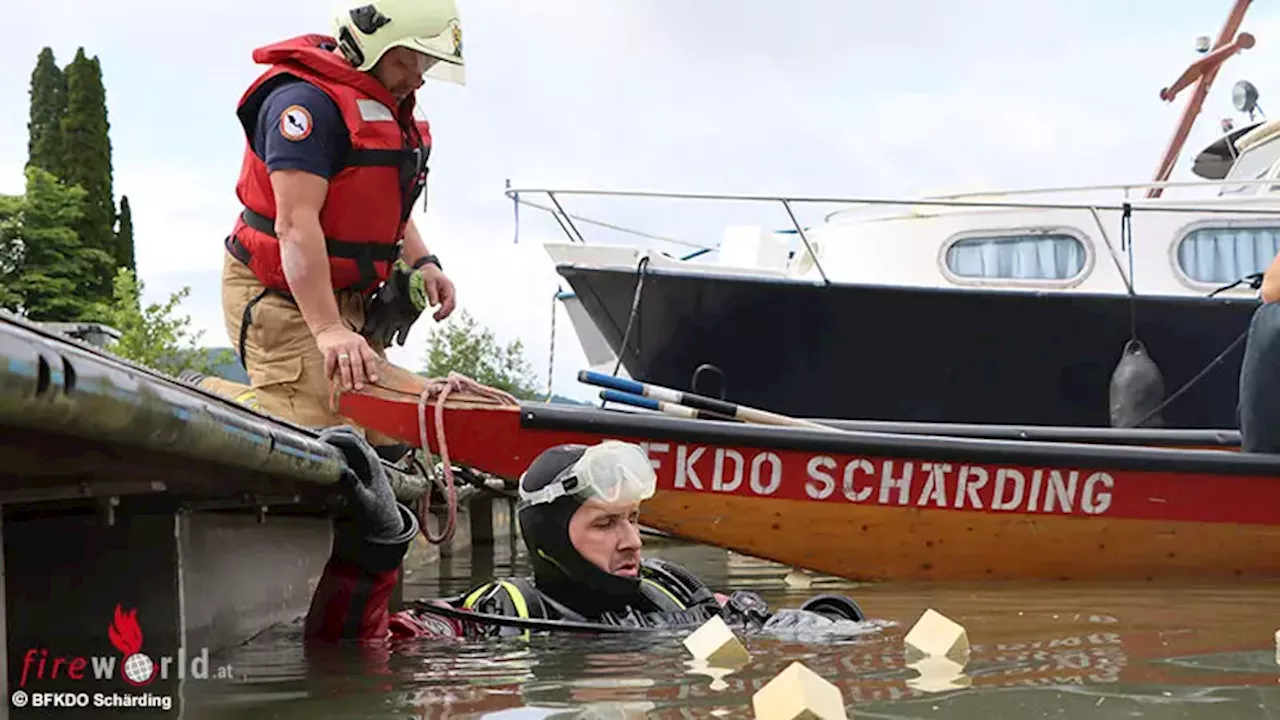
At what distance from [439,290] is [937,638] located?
2307mm

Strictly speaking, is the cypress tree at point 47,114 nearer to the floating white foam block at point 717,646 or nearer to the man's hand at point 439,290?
the man's hand at point 439,290

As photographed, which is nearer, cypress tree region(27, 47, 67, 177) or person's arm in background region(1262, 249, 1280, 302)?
person's arm in background region(1262, 249, 1280, 302)

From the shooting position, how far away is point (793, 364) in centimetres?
1026

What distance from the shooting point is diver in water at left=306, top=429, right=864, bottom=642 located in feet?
12.5

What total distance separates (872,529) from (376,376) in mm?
3132

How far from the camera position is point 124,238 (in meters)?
40.4

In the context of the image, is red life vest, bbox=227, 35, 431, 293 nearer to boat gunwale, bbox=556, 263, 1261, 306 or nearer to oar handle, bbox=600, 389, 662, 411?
oar handle, bbox=600, 389, 662, 411

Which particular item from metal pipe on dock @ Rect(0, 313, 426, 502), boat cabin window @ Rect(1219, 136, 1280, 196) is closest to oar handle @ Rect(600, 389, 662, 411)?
metal pipe on dock @ Rect(0, 313, 426, 502)

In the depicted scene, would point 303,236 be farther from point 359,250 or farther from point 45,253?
point 45,253

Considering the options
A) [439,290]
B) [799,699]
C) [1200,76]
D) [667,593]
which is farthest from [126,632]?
[1200,76]

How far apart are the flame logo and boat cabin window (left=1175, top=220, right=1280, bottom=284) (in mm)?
8591

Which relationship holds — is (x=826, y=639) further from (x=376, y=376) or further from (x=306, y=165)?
(x=306, y=165)

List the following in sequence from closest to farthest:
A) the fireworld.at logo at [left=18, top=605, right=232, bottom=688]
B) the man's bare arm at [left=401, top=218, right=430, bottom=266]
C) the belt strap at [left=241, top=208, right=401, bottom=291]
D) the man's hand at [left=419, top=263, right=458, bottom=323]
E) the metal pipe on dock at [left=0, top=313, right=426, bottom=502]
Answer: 1. the metal pipe on dock at [left=0, top=313, right=426, bottom=502]
2. the fireworld.at logo at [left=18, top=605, right=232, bottom=688]
3. the belt strap at [left=241, top=208, right=401, bottom=291]
4. the man's hand at [left=419, top=263, right=458, bottom=323]
5. the man's bare arm at [left=401, top=218, right=430, bottom=266]

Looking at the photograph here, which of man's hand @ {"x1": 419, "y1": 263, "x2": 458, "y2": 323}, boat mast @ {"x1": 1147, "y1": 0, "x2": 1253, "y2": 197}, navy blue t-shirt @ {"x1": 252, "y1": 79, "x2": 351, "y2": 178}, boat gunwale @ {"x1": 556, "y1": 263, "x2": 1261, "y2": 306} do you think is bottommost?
man's hand @ {"x1": 419, "y1": 263, "x2": 458, "y2": 323}
